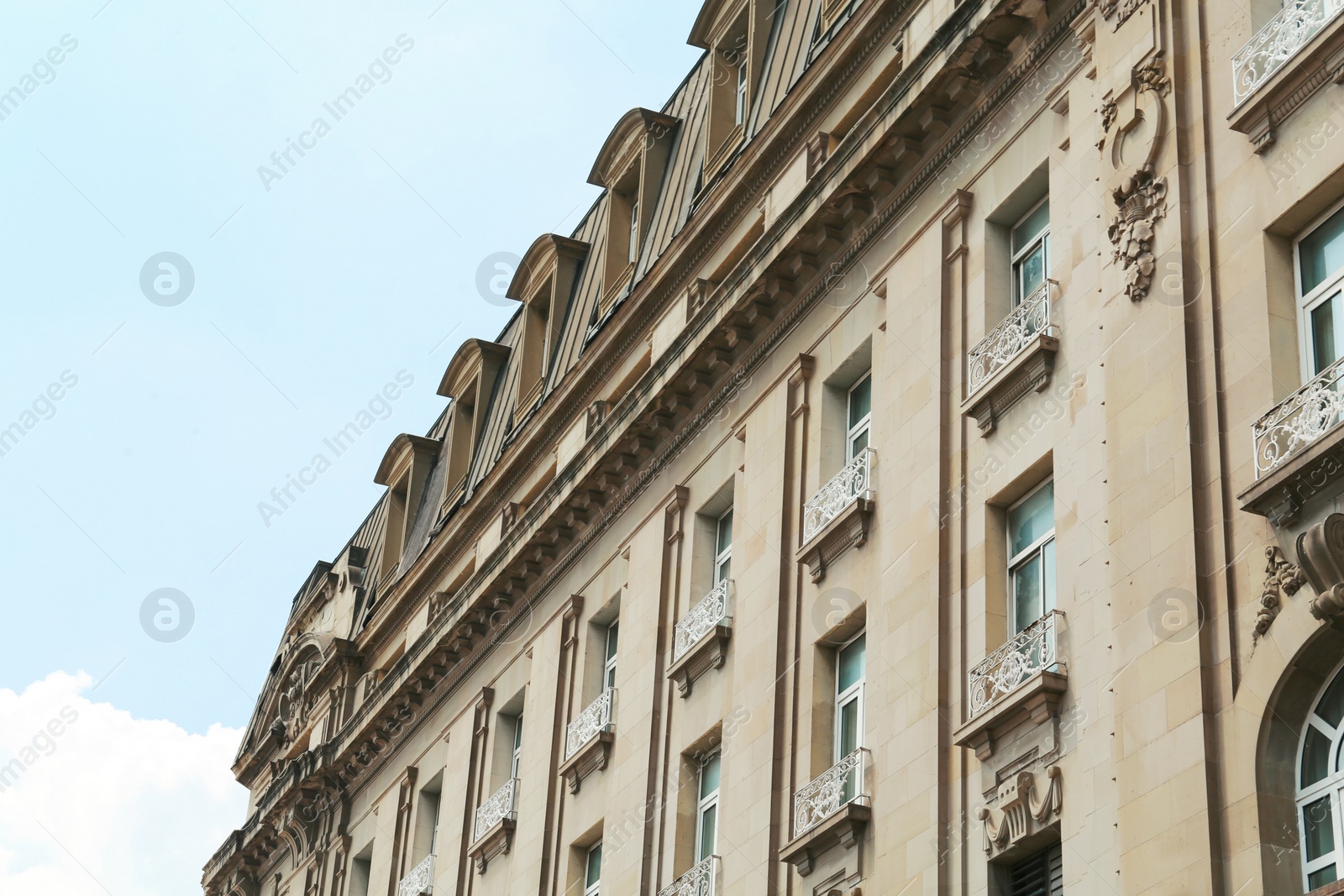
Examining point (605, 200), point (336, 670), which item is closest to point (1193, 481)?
point (605, 200)

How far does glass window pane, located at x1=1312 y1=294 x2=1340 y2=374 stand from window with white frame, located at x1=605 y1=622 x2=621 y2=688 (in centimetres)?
1662

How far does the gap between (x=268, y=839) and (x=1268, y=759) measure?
3607 cm

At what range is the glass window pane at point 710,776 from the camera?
28125 mm

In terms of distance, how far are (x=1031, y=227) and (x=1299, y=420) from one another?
7.40 m

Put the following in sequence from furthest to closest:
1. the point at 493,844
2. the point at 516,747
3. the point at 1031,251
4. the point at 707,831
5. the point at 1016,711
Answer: the point at 516,747, the point at 493,844, the point at 707,831, the point at 1031,251, the point at 1016,711

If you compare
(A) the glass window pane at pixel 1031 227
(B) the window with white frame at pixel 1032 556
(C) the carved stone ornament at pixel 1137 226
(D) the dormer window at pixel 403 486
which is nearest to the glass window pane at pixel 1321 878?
(B) the window with white frame at pixel 1032 556

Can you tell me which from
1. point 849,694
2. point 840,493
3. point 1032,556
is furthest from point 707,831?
point 1032,556

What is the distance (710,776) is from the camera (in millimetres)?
28344

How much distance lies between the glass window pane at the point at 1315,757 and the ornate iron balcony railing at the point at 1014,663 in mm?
3531

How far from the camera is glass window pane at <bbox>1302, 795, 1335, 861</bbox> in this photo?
53.6 ft

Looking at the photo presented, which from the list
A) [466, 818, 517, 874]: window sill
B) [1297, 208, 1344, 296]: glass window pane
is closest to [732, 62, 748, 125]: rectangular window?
[466, 818, 517, 874]: window sill

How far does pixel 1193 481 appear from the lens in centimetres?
1869

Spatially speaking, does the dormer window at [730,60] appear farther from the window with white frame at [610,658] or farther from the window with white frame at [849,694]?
the window with white frame at [849,694]

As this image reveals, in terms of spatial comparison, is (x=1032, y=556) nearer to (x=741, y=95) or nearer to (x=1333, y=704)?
(x=1333, y=704)
